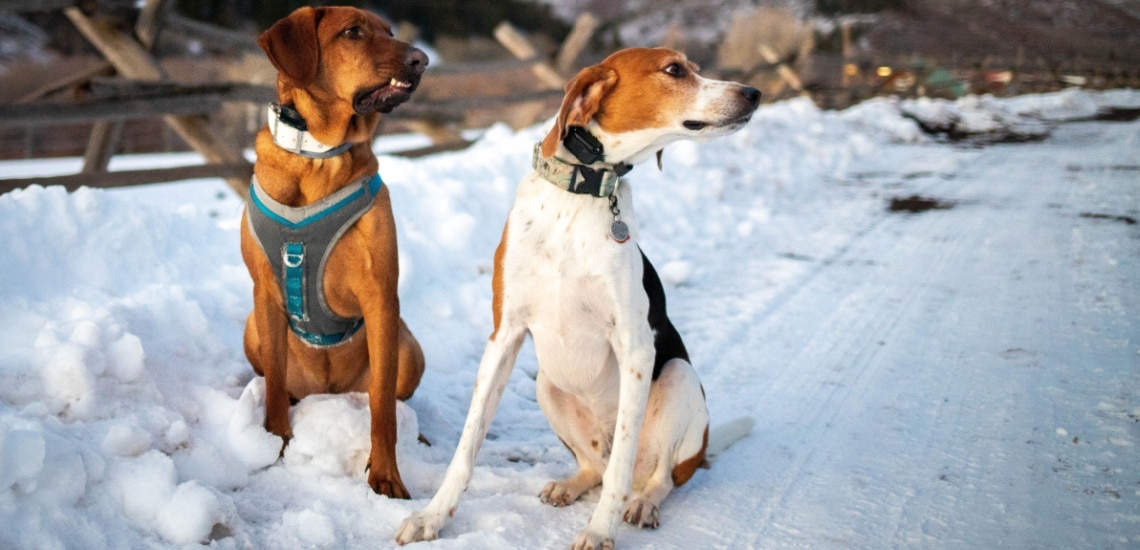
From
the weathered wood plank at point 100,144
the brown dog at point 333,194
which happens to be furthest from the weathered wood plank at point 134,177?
the brown dog at point 333,194

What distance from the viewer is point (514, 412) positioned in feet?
13.5

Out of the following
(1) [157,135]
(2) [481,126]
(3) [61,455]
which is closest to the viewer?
(3) [61,455]

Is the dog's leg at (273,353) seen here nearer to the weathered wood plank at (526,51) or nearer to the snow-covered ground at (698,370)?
the snow-covered ground at (698,370)

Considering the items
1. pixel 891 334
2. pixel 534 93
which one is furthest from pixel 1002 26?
pixel 891 334

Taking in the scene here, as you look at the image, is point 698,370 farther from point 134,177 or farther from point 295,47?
point 134,177

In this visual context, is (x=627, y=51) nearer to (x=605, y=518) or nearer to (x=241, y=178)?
(x=605, y=518)

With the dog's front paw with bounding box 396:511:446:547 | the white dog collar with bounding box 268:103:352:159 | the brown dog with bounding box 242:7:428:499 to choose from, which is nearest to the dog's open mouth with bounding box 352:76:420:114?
the brown dog with bounding box 242:7:428:499

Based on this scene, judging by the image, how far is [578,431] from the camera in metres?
3.21

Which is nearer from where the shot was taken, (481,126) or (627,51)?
(627,51)

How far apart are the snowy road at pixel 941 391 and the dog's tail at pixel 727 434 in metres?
0.07

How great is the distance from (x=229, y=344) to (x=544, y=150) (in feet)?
6.49

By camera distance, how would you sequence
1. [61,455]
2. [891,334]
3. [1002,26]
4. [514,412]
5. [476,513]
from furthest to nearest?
[1002,26], [891,334], [514,412], [476,513], [61,455]

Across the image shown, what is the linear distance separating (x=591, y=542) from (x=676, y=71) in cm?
165

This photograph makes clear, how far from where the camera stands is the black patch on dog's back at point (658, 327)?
10.1 ft
